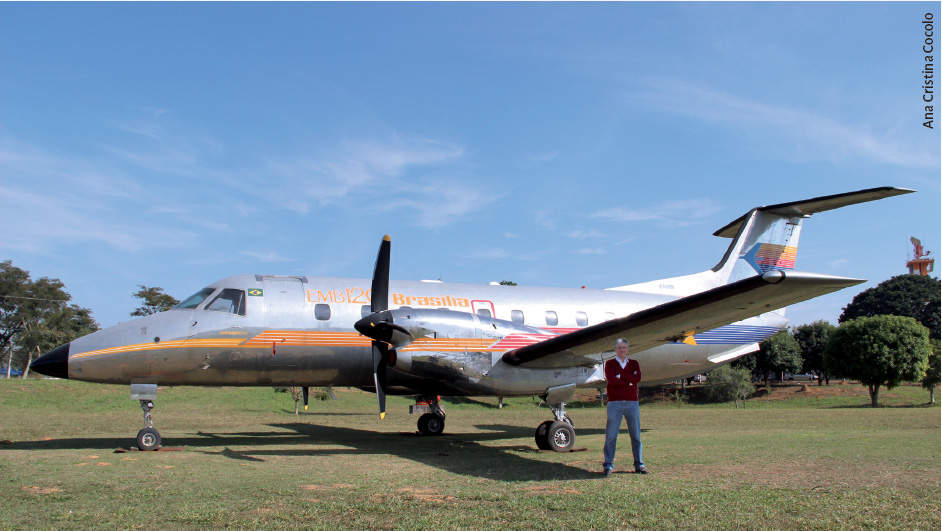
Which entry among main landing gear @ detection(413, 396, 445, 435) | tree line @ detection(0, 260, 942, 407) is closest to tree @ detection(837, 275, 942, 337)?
Answer: tree line @ detection(0, 260, 942, 407)

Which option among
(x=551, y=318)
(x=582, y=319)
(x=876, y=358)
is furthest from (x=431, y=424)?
(x=876, y=358)

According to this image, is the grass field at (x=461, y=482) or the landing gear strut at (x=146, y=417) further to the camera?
the landing gear strut at (x=146, y=417)

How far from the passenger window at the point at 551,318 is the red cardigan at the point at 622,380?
6089 millimetres

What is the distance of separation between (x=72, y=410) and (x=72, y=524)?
70.9 feet

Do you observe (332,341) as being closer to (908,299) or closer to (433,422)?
(433,422)

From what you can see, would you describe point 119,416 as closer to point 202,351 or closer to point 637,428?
point 202,351

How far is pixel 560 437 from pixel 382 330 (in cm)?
369

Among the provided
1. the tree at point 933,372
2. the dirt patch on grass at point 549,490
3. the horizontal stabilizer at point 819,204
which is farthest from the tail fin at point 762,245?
the tree at point 933,372

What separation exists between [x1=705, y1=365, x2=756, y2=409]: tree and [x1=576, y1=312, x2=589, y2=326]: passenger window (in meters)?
28.0

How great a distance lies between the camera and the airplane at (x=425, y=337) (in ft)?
32.8

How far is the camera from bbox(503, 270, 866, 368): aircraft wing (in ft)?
24.8

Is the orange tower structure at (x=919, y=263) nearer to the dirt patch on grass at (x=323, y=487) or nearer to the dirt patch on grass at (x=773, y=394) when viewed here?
the dirt patch on grass at (x=773, y=394)

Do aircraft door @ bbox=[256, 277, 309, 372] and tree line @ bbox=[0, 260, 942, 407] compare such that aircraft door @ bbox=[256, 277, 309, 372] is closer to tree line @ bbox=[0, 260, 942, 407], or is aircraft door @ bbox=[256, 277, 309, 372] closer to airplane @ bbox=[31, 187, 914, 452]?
airplane @ bbox=[31, 187, 914, 452]

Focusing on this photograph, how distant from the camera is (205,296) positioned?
40.2 feet
